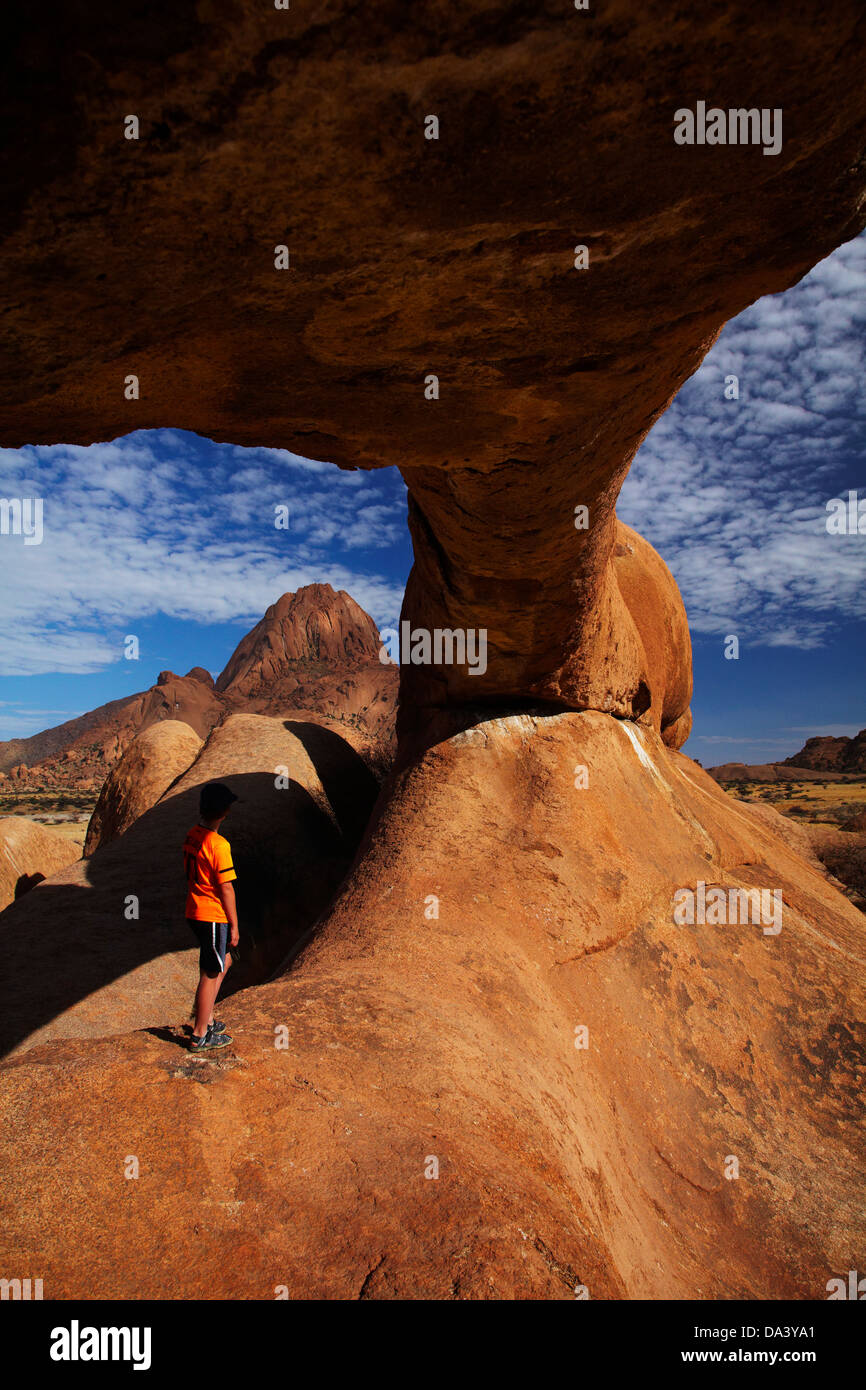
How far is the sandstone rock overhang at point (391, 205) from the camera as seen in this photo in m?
1.24

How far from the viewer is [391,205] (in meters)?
1.57

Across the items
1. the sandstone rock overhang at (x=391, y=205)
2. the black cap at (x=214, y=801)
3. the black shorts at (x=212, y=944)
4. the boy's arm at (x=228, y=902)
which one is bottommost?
the black shorts at (x=212, y=944)

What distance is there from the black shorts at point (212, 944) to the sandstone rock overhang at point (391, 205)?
1.77 metres

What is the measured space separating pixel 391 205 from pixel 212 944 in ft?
7.85

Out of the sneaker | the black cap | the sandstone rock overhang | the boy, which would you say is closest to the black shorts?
the boy

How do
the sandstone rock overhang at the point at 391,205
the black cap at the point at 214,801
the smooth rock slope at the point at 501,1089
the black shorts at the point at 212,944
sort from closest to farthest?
the sandstone rock overhang at the point at 391,205, the smooth rock slope at the point at 501,1089, the black shorts at the point at 212,944, the black cap at the point at 214,801

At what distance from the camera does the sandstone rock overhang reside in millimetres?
1243

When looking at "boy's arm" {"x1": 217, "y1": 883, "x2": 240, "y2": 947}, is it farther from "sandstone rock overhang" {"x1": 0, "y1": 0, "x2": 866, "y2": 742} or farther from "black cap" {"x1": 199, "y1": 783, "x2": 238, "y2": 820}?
"sandstone rock overhang" {"x1": 0, "y1": 0, "x2": 866, "y2": 742}

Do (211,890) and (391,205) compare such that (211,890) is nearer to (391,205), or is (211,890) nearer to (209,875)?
(209,875)

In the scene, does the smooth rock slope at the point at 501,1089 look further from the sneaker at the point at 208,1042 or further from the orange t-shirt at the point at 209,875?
the orange t-shirt at the point at 209,875

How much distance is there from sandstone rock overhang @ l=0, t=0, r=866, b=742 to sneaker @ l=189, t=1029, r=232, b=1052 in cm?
200

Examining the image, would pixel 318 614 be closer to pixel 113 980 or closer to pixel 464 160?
pixel 113 980

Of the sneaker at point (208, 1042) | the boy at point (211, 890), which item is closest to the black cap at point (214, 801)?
the boy at point (211, 890)

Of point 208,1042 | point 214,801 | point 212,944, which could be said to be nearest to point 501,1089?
point 208,1042
